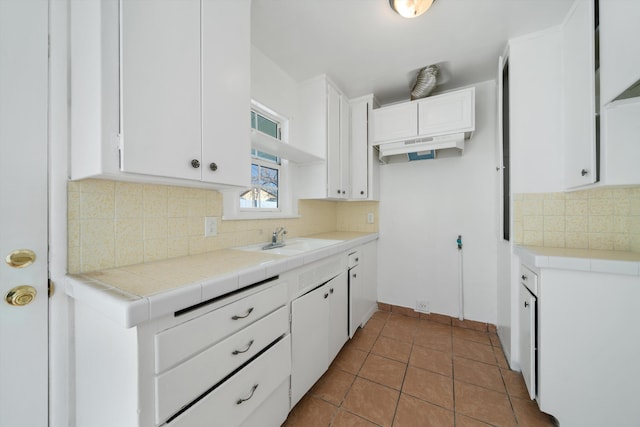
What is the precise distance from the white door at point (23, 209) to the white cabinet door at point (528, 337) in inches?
94.1

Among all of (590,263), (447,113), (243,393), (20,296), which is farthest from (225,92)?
(590,263)

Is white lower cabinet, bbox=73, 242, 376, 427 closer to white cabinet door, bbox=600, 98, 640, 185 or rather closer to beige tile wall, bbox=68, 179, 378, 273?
beige tile wall, bbox=68, 179, 378, 273

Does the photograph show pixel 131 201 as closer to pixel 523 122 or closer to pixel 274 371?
pixel 274 371

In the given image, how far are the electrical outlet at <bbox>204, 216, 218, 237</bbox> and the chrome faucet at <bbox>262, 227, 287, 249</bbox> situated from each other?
17.9 inches

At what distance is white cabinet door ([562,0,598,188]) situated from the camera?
137cm

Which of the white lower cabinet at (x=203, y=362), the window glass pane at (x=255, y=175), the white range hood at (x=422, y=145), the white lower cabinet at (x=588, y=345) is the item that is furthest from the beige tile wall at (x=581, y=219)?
the window glass pane at (x=255, y=175)

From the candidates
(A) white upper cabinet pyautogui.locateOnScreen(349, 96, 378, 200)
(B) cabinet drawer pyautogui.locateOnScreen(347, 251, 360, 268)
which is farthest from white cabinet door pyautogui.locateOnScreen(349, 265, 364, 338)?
(A) white upper cabinet pyautogui.locateOnScreen(349, 96, 378, 200)

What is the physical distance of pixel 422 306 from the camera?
2668 millimetres

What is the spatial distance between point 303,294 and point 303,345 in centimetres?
31

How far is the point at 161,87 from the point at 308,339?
5.00 ft

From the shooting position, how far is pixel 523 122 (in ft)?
5.85

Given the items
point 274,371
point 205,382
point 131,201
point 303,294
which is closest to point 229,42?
point 131,201

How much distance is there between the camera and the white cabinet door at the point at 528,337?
139 centimetres

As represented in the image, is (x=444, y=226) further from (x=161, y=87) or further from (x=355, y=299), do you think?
(x=161, y=87)
